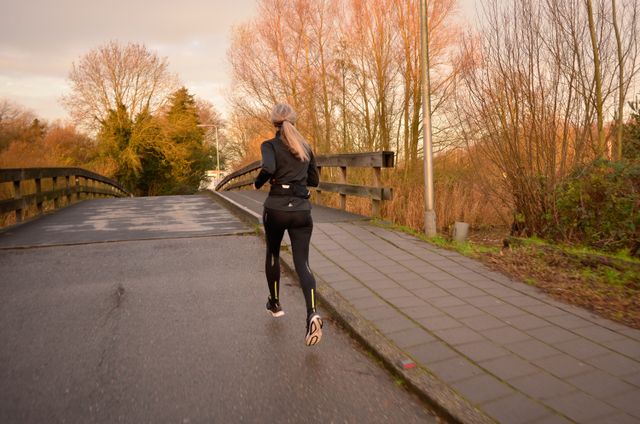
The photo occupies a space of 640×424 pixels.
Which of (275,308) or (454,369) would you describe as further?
(275,308)

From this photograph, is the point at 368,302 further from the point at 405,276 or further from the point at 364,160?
the point at 364,160

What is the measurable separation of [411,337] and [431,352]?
0.90ft

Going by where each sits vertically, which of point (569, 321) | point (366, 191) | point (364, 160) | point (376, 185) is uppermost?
point (364, 160)

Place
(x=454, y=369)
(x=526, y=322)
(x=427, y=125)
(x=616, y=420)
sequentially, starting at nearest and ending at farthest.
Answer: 1. (x=616, y=420)
2. (x=454, y=369)
3. (x=526, y=322)
4. (x=427, y=125)

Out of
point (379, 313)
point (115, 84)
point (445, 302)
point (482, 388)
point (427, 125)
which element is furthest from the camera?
point (115, 84)

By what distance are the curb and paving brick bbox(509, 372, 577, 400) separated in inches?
15.9

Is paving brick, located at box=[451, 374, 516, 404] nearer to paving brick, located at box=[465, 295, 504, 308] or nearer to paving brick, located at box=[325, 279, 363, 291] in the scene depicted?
paving brick, located at box=[465, 295, 504, 308]

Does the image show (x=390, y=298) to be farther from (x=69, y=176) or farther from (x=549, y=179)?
(x=69, y=176)

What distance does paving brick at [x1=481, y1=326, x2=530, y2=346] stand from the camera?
3.64m

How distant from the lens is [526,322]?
3.99 m

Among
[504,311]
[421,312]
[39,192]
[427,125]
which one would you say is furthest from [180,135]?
[504,311]

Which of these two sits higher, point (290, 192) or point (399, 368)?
point (290, 192)

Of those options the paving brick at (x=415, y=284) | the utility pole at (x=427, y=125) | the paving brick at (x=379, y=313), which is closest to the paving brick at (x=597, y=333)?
the paving brick at (x=379, y=313)

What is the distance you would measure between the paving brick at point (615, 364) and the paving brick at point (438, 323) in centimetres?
98
